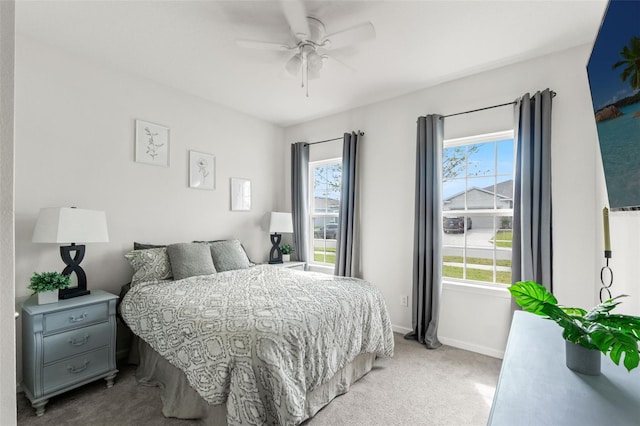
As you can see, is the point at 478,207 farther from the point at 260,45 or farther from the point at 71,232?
the point at 71,232

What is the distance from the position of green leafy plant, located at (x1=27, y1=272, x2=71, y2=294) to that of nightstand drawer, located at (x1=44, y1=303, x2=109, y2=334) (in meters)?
0.21

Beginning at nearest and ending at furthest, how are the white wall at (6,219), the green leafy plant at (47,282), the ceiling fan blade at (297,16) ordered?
the white wall at (6,219)
the ceiling fan blade at (297,16)
the green leafy plant at (47,282)

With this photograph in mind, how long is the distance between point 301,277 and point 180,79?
2.44 metres

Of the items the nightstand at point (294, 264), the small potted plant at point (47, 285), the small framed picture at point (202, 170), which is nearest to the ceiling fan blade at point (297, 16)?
the small framed picture at point (202, 170)

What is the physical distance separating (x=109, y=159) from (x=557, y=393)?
3.52 metres

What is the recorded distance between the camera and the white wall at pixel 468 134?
7.99 feet

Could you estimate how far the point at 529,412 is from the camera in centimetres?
80

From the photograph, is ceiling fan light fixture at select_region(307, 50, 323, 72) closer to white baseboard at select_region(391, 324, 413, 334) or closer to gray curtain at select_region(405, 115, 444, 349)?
gray curtain at select_region(405, 115, 444, 349)

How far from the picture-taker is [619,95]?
1.01 m

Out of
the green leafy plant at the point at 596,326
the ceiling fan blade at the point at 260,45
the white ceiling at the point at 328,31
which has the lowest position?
the green leafy plant at the point at 596,326

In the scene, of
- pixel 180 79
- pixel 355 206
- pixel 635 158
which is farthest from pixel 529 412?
pixel 180 79

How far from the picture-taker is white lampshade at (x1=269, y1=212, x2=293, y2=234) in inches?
159

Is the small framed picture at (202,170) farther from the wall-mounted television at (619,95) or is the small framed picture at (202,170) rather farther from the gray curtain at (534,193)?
the wall-mounted television at (619,95)

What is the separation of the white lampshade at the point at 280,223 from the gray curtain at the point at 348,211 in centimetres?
77
